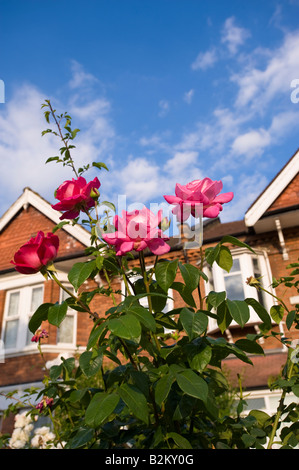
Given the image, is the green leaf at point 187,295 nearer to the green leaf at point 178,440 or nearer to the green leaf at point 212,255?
the green leaf at point 212,255

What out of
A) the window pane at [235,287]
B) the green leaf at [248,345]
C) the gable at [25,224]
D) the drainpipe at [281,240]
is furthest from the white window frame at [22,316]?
the green leaf at [248,345]

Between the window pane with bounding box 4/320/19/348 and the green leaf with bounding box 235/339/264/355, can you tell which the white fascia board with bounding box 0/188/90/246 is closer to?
the window pane with bounding box 4/320/19/348

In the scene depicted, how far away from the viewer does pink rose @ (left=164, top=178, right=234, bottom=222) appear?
1.78m

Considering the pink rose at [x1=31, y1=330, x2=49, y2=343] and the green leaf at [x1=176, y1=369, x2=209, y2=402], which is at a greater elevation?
the pink rose at [x1=31, y1=330, x2=49, y2=343]

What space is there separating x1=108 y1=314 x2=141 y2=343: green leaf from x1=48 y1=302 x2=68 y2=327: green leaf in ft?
0.92

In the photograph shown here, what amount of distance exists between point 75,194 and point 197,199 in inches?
21.9

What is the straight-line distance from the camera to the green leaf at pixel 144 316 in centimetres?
145

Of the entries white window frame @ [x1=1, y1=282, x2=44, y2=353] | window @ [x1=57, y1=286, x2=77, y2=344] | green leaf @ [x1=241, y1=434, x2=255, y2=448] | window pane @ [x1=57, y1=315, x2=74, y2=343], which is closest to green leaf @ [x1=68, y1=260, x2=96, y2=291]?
green leaf @ [x1=241, y1=434, x2=255, y2=448]

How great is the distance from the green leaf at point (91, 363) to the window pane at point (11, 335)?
12697 millimetres

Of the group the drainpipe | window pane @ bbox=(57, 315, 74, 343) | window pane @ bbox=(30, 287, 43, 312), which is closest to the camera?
the drainpipe

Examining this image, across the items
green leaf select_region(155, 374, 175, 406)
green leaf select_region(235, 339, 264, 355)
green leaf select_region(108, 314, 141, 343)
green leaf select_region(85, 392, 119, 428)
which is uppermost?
green leaf select_region(108, 314, 141, 343)

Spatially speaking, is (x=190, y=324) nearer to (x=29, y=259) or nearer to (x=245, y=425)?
(x=29, y=259)

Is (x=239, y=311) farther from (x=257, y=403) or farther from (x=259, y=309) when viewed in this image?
(x=257, y=403)

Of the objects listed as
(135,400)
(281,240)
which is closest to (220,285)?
(281,240)
